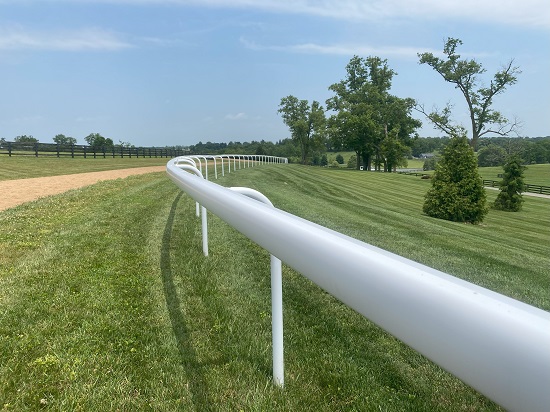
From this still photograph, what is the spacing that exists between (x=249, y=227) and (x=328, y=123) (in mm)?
60753

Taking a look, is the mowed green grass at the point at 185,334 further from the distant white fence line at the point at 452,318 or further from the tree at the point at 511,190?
the tree at the point at 511,190

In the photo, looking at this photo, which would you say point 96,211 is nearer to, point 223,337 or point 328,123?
point 223,337

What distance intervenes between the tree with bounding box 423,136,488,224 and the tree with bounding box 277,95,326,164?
4543 centimetres

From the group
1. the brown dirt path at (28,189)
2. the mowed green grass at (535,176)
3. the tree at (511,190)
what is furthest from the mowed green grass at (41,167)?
the mowed green grass at (535,176)

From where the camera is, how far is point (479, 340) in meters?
0.71

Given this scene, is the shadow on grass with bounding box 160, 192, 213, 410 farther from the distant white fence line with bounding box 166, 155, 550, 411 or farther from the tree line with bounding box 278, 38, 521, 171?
the tree line with bounding box 278, 38, 521, 171

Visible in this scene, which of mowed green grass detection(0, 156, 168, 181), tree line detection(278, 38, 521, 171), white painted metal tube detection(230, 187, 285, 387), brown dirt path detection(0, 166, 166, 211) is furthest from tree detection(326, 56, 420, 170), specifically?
white painted metal tube detection(230, 187, 285, 387)

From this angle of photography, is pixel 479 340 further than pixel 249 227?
No

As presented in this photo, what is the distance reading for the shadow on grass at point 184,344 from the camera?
92.3 inches

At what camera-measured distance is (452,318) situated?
751 mm

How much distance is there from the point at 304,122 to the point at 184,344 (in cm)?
6309

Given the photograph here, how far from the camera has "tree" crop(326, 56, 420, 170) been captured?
189 feet

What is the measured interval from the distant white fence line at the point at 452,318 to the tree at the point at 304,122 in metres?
62.9

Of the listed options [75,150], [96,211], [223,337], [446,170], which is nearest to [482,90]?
[446,170]
